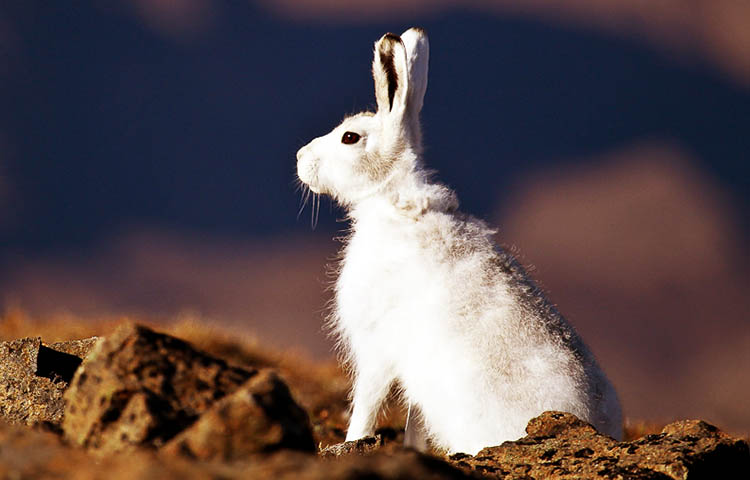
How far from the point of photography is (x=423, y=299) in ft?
20.4

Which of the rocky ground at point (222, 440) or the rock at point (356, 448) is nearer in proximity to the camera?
the rocky ground at point (222, 440)

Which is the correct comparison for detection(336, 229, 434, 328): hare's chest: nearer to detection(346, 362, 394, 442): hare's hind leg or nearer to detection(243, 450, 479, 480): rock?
detection(346, 362, 394, 442): hare's hind leg

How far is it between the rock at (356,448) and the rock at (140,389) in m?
2.49

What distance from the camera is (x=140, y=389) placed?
3.29 meters

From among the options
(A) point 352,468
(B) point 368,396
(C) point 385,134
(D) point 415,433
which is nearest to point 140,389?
(A) point 352,468

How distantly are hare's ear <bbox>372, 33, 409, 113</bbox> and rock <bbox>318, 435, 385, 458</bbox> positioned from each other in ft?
9.01

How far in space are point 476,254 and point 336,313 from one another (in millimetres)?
1544

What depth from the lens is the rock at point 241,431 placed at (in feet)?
9.34

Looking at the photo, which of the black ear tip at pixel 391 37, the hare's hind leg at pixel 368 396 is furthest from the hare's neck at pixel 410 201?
the hare's hind leg at pixel 368 396

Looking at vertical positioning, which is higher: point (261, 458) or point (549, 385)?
point (549, 385)

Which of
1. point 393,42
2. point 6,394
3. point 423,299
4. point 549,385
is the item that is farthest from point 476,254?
point 6,394

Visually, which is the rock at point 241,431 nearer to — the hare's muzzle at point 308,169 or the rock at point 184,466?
the rock at point 184,466

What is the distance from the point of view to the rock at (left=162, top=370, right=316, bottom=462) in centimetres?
285

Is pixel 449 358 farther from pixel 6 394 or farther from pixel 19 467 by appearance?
pixel 19 467
